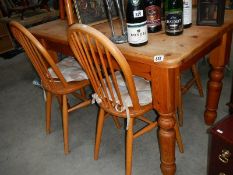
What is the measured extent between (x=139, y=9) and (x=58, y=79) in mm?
755

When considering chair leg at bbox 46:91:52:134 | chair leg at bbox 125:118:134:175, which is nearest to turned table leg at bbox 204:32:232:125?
chair leg at bbox 125:118:134:175

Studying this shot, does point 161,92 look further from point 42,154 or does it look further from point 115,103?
point 42,154

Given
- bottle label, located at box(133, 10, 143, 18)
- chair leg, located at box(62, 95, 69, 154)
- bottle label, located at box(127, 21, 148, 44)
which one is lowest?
chair leg, located at box(62, 95, 69, 154)

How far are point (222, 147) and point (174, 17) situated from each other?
588 mm

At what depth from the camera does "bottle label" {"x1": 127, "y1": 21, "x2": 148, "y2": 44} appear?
1.01 meters

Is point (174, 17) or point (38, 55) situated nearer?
point (174, 17)

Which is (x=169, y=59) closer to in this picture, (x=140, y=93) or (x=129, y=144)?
(x=140, y=93)

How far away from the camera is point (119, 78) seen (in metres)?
1.43

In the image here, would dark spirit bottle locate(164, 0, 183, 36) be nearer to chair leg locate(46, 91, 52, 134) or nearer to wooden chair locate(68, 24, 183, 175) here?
wooden chair locate(68, 24, 183, 175)

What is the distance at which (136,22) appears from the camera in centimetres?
103

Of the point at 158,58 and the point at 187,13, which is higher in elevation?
the point at 187,13

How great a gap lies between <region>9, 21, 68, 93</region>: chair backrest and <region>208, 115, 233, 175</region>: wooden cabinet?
866 mm

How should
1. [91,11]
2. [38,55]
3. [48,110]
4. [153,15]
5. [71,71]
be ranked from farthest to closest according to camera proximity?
[48,110] → [71,71] → [91,11] → [38,55] → [153,15]

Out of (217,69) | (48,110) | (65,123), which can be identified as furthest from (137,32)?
(48,110)
